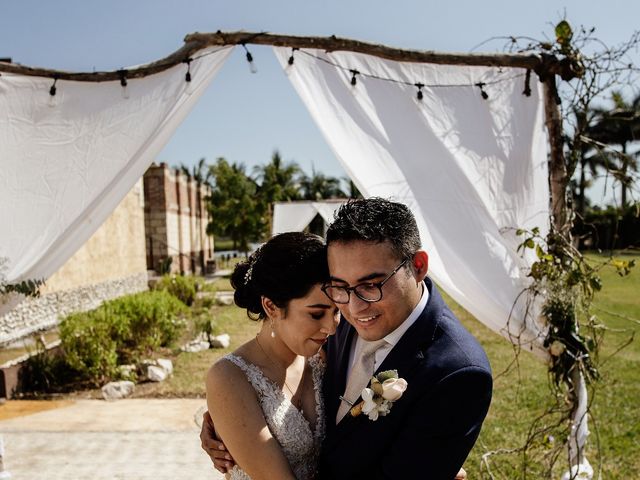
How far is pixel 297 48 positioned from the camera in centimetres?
341

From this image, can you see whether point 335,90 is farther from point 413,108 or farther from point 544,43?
point 544,43

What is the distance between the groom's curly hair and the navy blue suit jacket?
0.26 m

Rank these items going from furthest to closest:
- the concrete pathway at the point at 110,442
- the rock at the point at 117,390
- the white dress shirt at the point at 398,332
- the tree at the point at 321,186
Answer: the tree at the point at 321,186 → the rock at the point at 117,390 → the concrete pathway at the point at 110,442 → the white dress shirt at the point at 398,332

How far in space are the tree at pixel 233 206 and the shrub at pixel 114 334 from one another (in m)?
19.5

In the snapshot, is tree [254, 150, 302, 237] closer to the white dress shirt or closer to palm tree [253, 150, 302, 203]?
palm tree [253, 150, 302, 203]

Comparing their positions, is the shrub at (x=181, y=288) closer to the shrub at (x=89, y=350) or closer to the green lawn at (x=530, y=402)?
the green lawn at (x=530, y=402)

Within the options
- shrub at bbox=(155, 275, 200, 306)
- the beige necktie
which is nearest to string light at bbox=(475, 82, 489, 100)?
the beige necktie

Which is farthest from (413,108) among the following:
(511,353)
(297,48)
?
(511,353)

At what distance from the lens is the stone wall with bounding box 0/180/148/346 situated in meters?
11.7

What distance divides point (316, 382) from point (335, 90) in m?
1.80

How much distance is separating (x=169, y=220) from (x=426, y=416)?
22.0 meters

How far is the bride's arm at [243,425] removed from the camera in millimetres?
1953

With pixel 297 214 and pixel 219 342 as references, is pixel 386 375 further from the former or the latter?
pixel 297 214

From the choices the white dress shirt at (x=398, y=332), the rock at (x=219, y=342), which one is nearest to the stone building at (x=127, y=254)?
the rock at (x=219, y=342)
